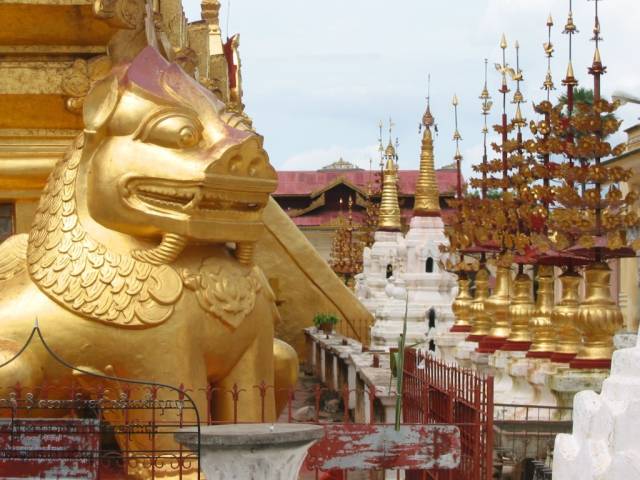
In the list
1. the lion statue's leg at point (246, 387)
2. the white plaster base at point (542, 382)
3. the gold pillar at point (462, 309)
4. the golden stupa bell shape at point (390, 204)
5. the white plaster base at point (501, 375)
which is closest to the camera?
the lion statue's leg at point (246, 387)

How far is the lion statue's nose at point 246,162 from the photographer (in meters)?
7.02

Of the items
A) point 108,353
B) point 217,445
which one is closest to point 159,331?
point 108,353

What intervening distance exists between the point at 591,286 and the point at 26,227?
19.0 ft

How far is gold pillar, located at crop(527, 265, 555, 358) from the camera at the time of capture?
14.0 meters

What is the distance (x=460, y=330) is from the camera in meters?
21.8

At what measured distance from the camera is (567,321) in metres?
12.8

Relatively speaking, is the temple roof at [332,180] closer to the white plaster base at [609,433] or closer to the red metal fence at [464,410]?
the red metal fence at [464,410]

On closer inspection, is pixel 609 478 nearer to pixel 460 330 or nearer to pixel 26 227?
pixel 26 227

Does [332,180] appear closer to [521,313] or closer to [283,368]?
[521,313]

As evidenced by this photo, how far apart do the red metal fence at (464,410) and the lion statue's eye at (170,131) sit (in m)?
2.03

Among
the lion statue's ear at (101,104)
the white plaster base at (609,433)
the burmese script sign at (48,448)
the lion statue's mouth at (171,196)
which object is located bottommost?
the burmese script sign at (48,448)

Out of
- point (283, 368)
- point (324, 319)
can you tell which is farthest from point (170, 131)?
point (324, 319)

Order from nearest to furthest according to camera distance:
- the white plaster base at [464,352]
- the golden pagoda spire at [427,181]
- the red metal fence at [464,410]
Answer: the red metal fence at [464,410] < the white plaster base at [464,352] < the golden pagoda spire at [427,181]

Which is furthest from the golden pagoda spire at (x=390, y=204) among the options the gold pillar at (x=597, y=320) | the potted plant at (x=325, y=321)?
the gold pillar at (x=597, y=320)
